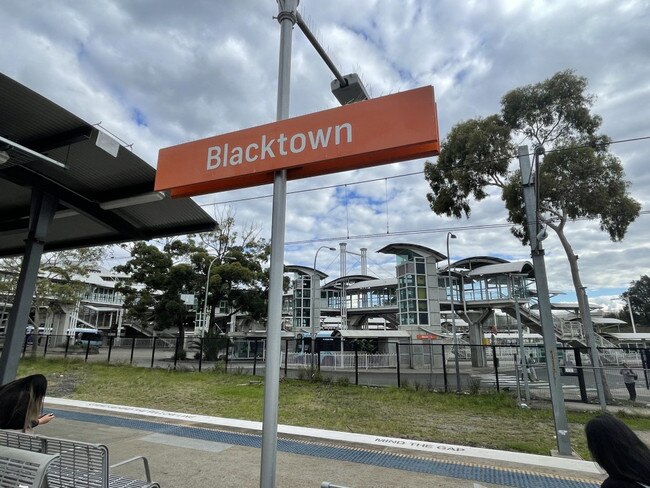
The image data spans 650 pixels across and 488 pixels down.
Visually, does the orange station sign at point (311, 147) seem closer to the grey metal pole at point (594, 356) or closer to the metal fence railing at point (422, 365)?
the metal fence railing at point (422, 365)

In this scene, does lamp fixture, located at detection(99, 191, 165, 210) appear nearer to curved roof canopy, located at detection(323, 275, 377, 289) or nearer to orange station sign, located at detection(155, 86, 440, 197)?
orange station sign, located at detection(155, 86, 440, 197)

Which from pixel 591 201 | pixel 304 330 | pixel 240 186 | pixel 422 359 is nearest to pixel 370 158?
pixel 240 186

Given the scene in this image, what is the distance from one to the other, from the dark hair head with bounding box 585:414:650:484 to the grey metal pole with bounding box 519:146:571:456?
18.2 ft

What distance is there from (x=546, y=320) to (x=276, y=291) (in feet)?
21.2

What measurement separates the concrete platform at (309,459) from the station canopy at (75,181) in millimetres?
3856

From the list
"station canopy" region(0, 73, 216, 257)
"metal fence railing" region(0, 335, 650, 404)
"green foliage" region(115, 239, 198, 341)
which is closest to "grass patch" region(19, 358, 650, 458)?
"metal fence railing" region(0, 335, 650, 404)

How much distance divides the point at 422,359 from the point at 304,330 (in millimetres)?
21159

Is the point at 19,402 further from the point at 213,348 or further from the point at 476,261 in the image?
the point at 476,261

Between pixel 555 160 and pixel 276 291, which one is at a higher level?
pixel 555 160

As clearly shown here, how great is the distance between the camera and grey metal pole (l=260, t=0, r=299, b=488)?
2.70 m

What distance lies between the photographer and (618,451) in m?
2.06

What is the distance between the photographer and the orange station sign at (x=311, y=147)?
2699mm

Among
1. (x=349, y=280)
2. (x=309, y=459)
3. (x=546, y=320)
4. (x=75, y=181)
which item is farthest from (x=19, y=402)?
(x=349, y=280)

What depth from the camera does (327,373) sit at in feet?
56.3
